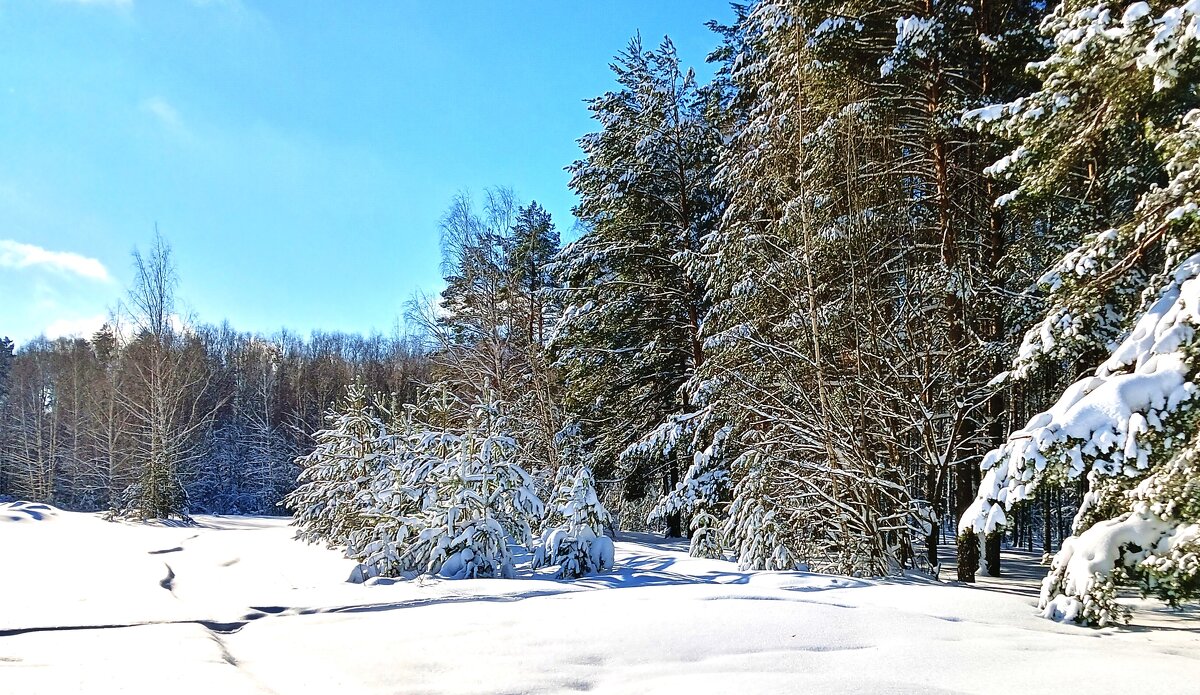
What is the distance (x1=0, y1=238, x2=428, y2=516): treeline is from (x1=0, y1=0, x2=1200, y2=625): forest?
1.24ft

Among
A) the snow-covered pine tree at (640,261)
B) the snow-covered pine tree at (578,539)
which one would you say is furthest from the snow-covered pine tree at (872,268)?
the snow-covered pine tree at (640,261)

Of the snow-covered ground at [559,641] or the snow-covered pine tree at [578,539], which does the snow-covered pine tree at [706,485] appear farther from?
the snow-covered ground at [559,641]

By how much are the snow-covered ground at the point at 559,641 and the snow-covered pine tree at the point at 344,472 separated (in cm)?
332

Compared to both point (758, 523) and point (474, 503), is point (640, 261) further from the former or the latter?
point (474, 503)

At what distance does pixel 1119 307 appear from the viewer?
5.79m

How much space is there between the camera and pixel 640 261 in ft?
47.3

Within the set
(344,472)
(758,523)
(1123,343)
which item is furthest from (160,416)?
(1123,343)

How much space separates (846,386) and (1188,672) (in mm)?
6014

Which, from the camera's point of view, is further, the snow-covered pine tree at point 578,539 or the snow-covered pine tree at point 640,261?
the snow-covered pine tree at point 640,261

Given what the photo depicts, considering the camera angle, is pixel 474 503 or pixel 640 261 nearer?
pixel 474 503

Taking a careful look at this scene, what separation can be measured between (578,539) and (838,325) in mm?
4772

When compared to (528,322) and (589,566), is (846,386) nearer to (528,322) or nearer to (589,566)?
(589,566)

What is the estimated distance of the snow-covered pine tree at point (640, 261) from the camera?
14055 mm

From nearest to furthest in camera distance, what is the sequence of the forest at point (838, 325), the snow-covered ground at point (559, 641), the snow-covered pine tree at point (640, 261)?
the snow-covered ground at point (559, 641)
the forest at point (838, 325)
the snow-covered pine tree at point (640, 261)
